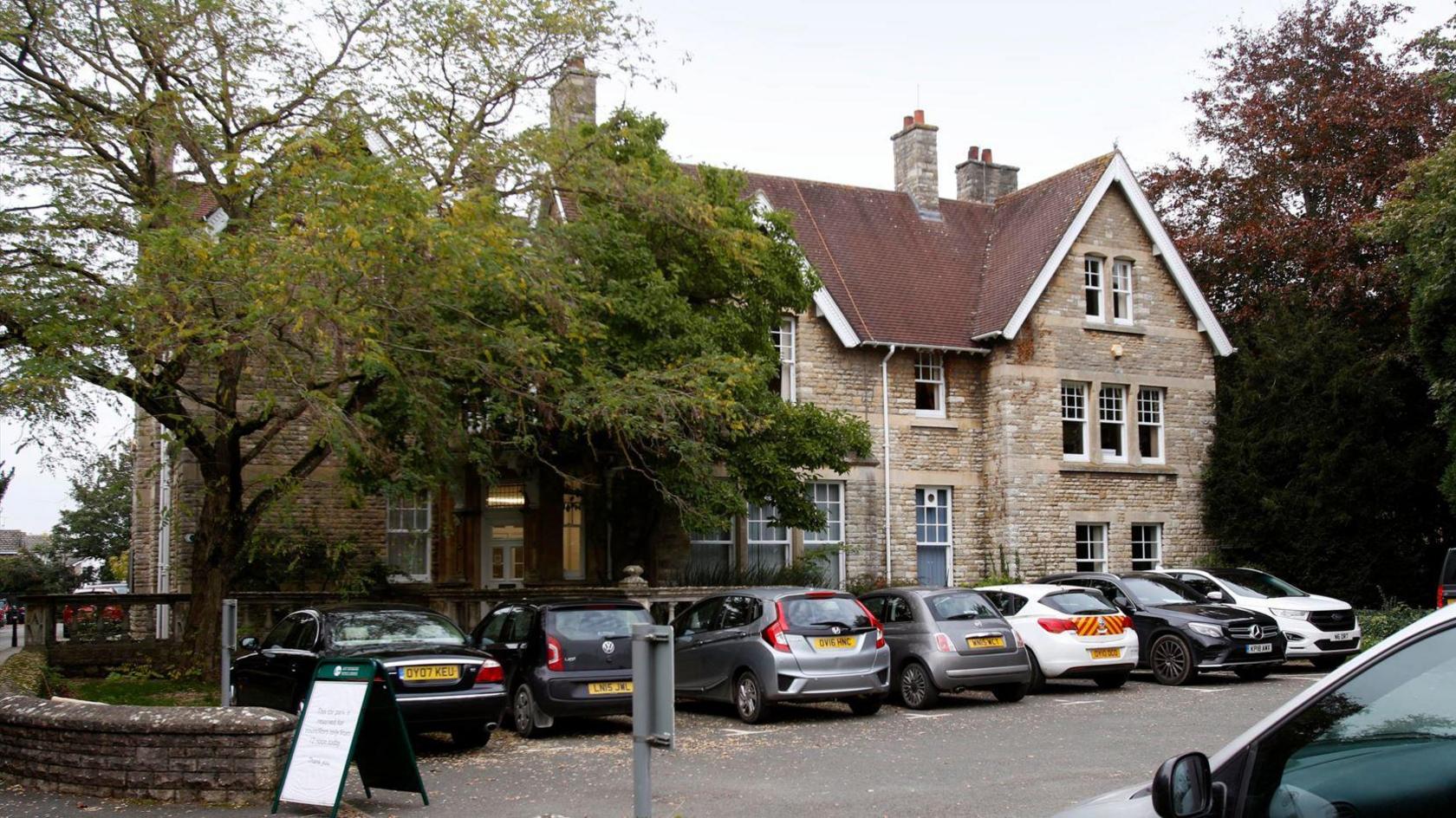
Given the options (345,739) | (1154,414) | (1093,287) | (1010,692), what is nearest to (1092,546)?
(1154,414)

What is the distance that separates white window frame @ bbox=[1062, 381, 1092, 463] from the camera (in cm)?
3027

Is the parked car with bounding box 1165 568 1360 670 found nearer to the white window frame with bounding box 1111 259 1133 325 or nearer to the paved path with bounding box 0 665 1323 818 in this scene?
the paved path with bounding box 0 665 1323 818

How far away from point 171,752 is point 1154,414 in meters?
25.8

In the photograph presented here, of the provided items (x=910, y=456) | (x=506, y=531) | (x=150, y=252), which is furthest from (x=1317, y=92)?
(x=150, y=252)

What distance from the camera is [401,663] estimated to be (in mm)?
13000

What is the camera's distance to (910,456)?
1147 inches

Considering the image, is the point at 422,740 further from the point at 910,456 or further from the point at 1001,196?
the point at 1001,196

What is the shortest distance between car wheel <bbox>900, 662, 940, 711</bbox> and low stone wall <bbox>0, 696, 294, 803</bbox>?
872 centimetres

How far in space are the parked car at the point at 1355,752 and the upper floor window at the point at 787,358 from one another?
24203 millimetres

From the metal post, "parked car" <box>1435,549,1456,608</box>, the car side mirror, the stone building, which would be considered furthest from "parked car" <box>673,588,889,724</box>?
the car side mirror

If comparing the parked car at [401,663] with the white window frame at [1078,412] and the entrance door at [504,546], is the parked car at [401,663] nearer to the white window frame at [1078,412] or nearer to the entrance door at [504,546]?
the entrance door at [504,546]

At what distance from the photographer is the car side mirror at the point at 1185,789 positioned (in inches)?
137

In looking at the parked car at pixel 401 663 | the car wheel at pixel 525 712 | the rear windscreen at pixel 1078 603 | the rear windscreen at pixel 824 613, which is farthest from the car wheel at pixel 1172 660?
the parked car at pixel 401 663

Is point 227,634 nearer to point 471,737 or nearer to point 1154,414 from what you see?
point 471,737
